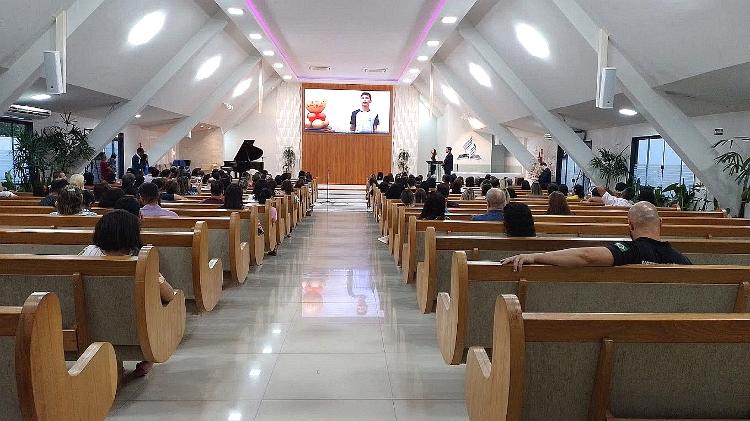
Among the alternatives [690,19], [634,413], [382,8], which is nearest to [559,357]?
[634,413]

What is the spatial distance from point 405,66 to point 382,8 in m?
6.93

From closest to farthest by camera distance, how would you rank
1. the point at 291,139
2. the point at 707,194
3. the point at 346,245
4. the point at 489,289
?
the point at 489,289 < the point at 346,245 < the point at 707,194 < the point at 291,139

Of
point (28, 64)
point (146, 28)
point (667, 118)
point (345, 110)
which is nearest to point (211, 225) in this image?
point (28, 64)

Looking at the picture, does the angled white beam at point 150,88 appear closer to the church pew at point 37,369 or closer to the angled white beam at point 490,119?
the angled white beam at point 490,119

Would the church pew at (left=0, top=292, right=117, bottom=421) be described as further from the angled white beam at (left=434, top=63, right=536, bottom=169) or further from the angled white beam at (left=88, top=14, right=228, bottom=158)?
the angled white beam at (left=434, top=63, right=536, bottom=169)

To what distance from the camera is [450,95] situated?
20547 millimetres

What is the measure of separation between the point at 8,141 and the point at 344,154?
12358mm

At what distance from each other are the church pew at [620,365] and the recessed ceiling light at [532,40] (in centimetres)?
935

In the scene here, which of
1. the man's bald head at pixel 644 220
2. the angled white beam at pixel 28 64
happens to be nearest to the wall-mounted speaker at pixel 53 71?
the angled white beam at pixel 28 64

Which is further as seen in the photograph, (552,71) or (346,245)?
(552,71)

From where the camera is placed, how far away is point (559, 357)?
179 centimetres

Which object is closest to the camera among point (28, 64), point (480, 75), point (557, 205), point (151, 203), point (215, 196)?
point (151, 203)

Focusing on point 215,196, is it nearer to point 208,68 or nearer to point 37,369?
point 37,369

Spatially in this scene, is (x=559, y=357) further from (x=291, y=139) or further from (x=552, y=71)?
(x=291, y=139)
